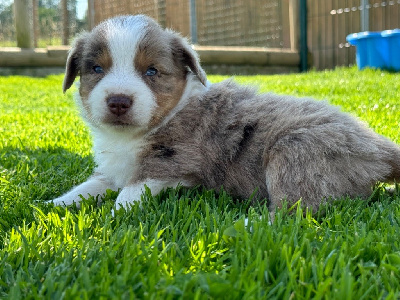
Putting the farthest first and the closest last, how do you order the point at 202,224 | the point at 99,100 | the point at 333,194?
the point at 99,100, the point at 333,194, the point at 202,224

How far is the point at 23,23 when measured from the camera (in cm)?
1295

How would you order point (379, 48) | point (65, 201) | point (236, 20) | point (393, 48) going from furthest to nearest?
1. point (236, 20)
2. point (379, 48)
3. point (393, 48)
4. point (65, 201)

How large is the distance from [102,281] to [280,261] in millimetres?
657

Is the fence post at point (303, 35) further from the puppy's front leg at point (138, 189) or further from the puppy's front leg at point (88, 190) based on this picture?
the puppy's front leg at point (138, 189)

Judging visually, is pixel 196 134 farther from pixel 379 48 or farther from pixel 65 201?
pixel 379 48

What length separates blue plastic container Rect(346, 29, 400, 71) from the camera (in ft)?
34.4

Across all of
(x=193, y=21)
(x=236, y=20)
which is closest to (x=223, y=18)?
(x=236, y=20)

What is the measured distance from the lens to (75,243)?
7.30 feet

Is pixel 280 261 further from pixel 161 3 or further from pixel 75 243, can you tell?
pixel 161 3

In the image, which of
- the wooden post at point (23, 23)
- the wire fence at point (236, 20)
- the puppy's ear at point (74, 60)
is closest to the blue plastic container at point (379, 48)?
the wire fence at point (236, 20)

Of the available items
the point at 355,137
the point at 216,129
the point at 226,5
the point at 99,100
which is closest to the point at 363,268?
the point at 355,137

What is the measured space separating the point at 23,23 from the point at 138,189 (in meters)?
11.2

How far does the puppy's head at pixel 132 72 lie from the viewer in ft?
10.3

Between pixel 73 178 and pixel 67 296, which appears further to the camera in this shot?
pixel 73 178
